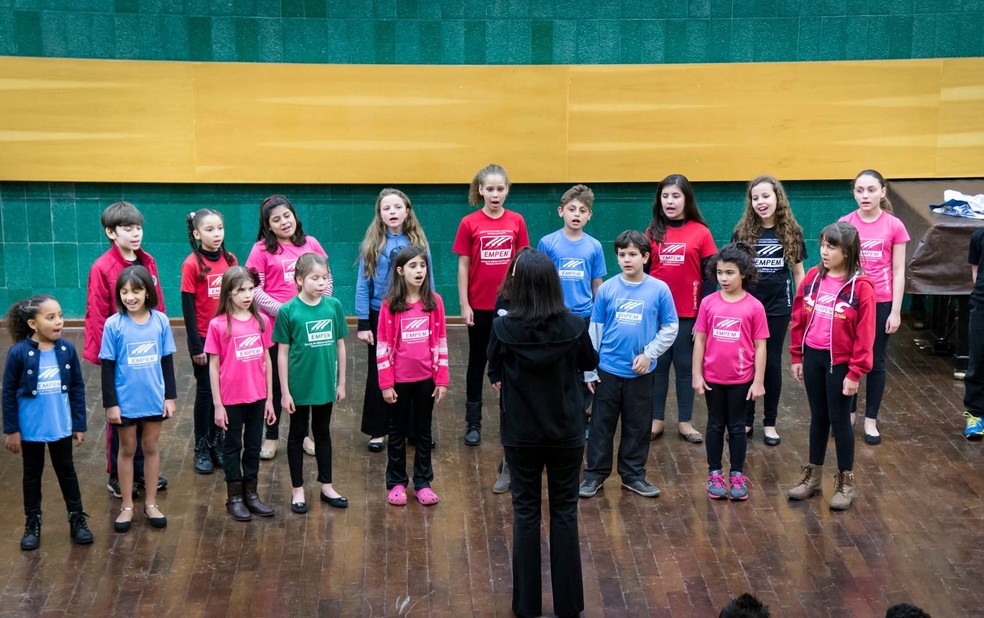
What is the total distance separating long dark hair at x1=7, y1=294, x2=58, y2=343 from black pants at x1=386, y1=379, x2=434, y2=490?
1.71 m

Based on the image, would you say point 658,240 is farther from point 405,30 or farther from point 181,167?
point 181,167

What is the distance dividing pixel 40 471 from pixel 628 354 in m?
2.85

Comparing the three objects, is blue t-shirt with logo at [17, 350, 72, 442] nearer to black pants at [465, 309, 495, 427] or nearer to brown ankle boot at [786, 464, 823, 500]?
black pants at [465, 309, 495, 427]

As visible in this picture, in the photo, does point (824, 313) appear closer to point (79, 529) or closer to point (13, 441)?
point (79, 529)

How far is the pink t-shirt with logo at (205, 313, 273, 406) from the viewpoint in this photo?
5.49 meters

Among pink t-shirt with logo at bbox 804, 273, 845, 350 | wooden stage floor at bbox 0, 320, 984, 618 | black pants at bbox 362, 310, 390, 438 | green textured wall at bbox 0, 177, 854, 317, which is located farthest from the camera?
green textured wall at bbox 0, 177, 854, 317

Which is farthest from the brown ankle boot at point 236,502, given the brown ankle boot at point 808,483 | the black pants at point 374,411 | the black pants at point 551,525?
the brown ankle boot at point 808,483

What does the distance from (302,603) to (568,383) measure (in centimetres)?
147

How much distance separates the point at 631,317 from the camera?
5695mm

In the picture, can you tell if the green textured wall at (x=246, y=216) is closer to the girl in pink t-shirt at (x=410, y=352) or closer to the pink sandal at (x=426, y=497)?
the girl in pink t-shirt at (x=410, y=352)

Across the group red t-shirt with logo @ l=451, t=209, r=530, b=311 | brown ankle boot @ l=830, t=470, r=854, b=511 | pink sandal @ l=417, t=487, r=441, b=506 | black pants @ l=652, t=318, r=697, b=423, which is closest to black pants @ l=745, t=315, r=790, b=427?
black pants @ l=652, t=318, r=697, b=423

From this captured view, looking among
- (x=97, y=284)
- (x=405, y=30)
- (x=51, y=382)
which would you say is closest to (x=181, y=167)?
(x=405, y=30)

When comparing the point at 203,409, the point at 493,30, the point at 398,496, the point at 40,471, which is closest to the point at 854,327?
the point at 398,496

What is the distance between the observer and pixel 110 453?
5770mm
